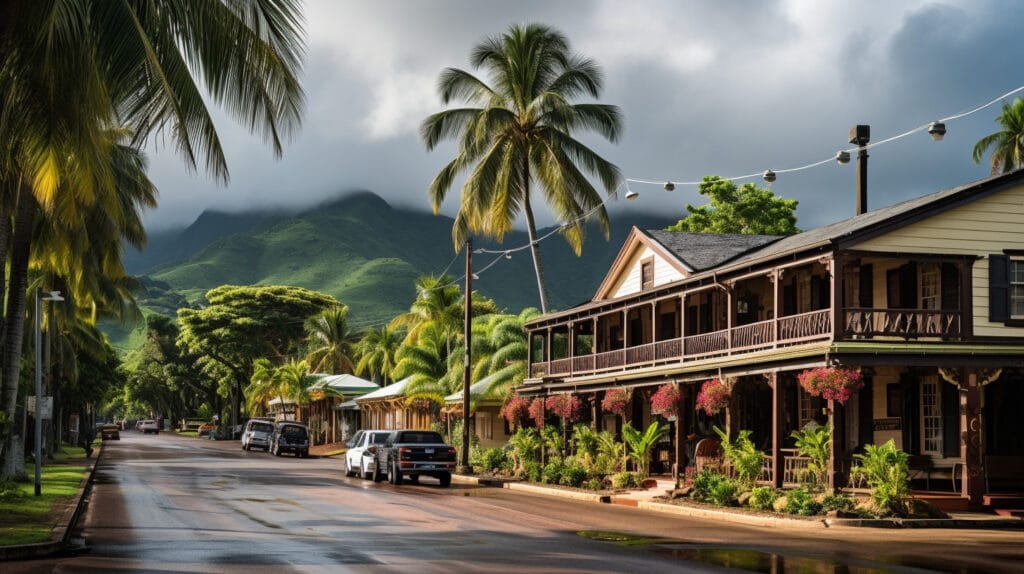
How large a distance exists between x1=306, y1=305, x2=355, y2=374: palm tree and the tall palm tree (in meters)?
48.3

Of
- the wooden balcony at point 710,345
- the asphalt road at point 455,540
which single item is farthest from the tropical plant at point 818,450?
the asphalt road at point 455,540

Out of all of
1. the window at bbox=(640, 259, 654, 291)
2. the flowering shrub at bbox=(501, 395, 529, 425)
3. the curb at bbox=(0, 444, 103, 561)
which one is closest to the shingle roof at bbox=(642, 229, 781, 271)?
the window at bbox=(640, 259, 654, 291)

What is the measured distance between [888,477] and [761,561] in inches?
346

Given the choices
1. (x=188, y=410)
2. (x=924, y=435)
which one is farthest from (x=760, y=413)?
(x=188, y=410)

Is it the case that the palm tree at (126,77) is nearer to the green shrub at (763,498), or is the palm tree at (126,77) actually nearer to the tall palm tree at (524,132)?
the green shrub at (763,498)

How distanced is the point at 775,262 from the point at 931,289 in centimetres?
376


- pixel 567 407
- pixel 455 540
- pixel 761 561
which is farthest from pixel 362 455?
pixel 761 561

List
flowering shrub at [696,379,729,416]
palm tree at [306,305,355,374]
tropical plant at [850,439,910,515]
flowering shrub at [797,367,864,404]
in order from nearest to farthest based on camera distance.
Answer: tropical plant at [850,439,910,515] < flowering shrub at [797,367,864,404] < flowering shrub at [696,379,729,416] < palm tree at [306,305,355,374]

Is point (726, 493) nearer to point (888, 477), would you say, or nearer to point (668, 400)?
point (888, 477)

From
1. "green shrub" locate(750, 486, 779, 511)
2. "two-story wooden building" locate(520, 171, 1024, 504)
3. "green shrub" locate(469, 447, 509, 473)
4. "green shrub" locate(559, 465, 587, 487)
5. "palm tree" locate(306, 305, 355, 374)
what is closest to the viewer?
"green shrub" locate(750, 486, 779, 511)

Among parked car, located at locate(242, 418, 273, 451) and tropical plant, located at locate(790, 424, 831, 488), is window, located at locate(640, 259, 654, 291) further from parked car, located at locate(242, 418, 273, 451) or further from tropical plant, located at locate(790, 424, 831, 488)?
parked car, located at locate(242, 418, 273, 451)

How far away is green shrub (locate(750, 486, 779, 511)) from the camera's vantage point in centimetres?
2466

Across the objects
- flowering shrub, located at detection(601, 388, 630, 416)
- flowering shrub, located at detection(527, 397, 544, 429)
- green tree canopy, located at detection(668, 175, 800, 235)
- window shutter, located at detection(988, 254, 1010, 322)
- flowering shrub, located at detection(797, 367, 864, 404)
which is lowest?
flowering shrub, located at detection(527, 397, 544, 429)

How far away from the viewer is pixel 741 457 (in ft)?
87.9
